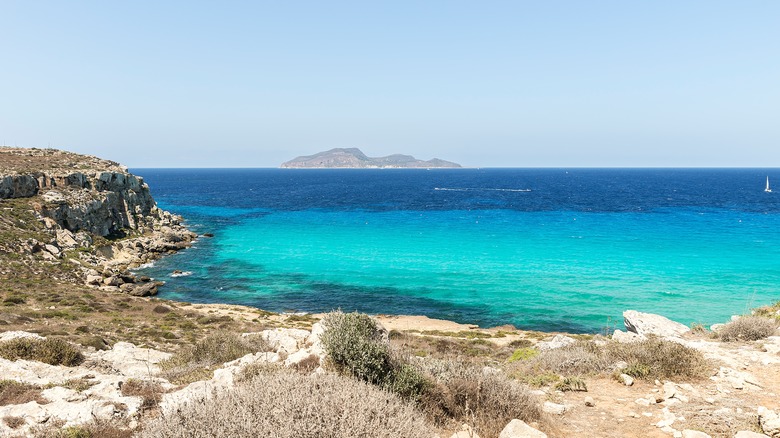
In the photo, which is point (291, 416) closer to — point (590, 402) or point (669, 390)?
point (590, 402)

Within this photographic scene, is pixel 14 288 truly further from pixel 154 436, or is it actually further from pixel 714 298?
pixel 714 298

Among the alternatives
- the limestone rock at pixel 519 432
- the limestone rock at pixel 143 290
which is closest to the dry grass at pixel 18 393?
the limestone rock at pixel 519 432

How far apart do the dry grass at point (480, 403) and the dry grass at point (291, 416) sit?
222 centimetres

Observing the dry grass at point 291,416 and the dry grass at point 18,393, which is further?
the dry grass at point 18,393

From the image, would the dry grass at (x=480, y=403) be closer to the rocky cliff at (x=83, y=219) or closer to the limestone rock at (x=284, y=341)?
the limestone rock at (x=284, y=341)

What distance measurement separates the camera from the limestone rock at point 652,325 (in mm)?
19547

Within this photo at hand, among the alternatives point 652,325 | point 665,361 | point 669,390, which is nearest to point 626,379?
point 669,390

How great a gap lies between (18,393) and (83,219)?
53.1 metres

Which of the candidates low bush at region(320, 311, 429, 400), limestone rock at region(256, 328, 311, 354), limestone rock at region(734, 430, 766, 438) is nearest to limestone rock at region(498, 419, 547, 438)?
low bush at region(320, 311, 429, 400)

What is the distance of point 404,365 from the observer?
28.8ft

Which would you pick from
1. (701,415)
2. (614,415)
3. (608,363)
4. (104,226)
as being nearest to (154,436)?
(614,415)

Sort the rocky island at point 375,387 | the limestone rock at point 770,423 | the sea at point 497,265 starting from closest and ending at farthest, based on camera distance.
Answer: the rocky island at point 375,387
the limestone rock at point 770,423
the sea at point 497,265

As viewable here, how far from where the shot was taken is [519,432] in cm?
705

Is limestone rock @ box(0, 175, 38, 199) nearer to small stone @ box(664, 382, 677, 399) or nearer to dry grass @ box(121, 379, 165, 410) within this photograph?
dry grass @ box(121, 379, 165, 410)
